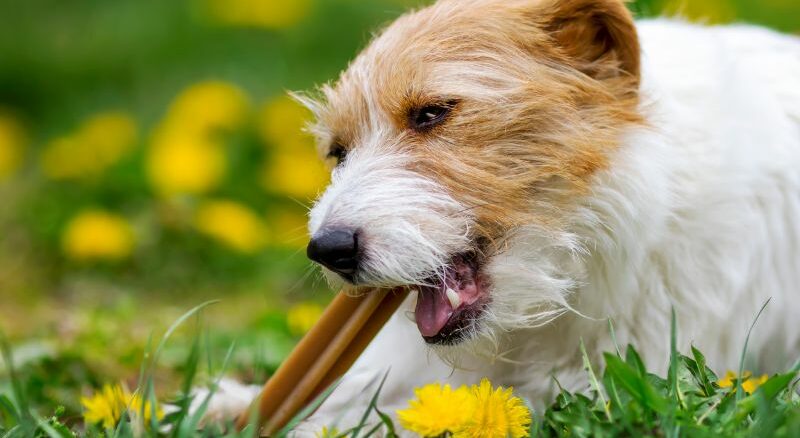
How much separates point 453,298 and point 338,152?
63 cm

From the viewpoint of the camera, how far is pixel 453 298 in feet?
9.66

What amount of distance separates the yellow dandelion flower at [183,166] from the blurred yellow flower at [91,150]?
26cm

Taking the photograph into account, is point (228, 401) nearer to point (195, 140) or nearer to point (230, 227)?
point (230, 227)

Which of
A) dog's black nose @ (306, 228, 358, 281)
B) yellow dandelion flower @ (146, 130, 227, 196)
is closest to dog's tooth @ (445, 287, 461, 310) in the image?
dog's black nose @ (306, 228, 358, 281)

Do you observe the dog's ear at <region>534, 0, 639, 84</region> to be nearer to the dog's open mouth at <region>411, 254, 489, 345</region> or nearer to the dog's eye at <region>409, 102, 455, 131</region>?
the dog's eye at <region>409, 102, 455, 131</region>

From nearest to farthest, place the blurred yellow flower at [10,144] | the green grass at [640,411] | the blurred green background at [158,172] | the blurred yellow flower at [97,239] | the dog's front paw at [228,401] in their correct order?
1. the green grass at [640,411]
2. the dog's front paw at [228,401]
3. the blurred green background at [158,172]
4. the blurred yellow flower at [97,239]
5. the blurred yellow flower at [10,144]

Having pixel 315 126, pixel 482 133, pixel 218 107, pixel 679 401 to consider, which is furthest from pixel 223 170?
pixel 679 401

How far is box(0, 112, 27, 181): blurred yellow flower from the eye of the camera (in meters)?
7.21

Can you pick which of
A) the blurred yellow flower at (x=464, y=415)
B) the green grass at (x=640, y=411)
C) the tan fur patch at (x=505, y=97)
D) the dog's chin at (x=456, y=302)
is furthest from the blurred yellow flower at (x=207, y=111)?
the blurred yellow flower at (x=464, y=415)

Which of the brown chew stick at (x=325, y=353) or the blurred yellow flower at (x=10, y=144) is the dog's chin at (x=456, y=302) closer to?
the brown chew stick at (x=325, y=353)

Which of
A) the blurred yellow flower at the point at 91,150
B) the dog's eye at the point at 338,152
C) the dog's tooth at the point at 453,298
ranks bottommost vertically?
the blurred yellow flower at the point at 91,150

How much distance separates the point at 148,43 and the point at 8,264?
297 centimetres

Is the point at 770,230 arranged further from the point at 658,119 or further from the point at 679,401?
the point at 679,401

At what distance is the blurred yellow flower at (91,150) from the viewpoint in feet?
21.0
